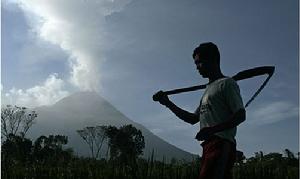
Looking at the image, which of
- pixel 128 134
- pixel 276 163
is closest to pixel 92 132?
pixel 128 134

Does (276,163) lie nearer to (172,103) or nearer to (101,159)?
(101,159)

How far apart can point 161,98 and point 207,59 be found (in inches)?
30.4

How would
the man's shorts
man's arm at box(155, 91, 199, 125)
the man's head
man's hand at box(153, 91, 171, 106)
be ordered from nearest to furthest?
the man's shorts
the man's head
man's arm at box(155, 91, 199, 125)
man's hand at box(153, 91, 171, 106)

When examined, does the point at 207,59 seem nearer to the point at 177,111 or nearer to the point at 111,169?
the point at 177,111

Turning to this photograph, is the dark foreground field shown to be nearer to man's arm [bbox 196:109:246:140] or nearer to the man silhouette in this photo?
the man silhouette

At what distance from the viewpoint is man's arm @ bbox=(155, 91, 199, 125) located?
4.07 meters

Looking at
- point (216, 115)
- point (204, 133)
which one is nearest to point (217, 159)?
point (204, 133)

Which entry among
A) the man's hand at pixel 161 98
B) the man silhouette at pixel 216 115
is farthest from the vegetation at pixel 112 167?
the man silhouette at pixel 216 115

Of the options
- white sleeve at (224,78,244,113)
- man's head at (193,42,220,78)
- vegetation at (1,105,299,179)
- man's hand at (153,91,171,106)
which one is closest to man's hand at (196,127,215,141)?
white sleeve at (224,78,244,113)

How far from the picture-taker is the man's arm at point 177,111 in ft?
13.3

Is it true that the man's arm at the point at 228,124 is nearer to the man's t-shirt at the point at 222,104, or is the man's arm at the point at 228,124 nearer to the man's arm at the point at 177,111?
the man's t-shirt at the point at 222,104

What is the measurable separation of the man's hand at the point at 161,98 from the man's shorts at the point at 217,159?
86 centimetres

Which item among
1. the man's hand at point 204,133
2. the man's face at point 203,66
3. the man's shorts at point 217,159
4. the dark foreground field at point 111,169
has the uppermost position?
the man's face at point 203,66

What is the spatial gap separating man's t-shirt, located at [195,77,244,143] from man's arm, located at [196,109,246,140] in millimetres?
42
